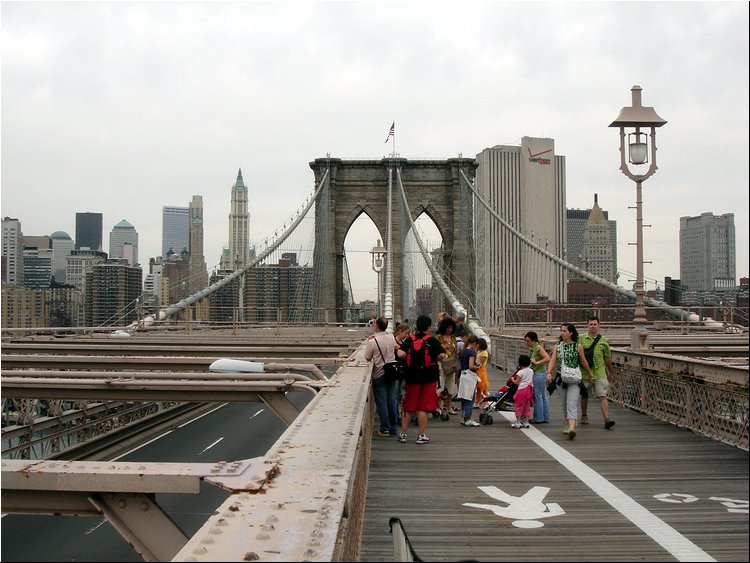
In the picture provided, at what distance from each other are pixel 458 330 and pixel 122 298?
58211mm

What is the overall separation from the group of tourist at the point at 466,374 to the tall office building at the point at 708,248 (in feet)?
12.9

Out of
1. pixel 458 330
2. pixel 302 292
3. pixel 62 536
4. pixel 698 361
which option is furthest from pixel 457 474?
pixel 302 292

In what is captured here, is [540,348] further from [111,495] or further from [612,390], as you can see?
[111,495]

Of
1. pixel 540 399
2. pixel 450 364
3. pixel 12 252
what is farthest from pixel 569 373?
pixel 12 252

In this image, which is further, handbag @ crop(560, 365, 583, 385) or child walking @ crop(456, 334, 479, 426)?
child walking @ crop(456, 334, 479, 426)

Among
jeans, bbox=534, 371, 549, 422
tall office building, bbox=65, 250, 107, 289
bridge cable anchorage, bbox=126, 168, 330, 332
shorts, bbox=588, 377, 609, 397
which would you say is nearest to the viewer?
shorts, bbox=588, 377, 609, 397

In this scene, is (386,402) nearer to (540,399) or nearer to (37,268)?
(540,399)

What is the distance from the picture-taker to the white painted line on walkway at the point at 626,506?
6.45ft

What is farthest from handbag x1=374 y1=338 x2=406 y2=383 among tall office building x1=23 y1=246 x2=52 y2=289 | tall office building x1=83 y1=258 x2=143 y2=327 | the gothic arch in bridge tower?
tall office building x1=83 y1=258 x2=143 y2=327

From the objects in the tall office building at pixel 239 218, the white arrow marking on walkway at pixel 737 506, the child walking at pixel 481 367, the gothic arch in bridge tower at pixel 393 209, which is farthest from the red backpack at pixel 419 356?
the tall office building at pixel 239 218

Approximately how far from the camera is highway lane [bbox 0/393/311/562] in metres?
21.8

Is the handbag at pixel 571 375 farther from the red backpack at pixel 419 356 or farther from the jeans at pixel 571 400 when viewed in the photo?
the red backpack at pixel 419 356

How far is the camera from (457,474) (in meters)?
6.82

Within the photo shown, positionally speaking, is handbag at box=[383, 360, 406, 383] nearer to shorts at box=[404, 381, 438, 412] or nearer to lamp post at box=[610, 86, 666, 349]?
shorts at box=[404, 381, 438, 412]
